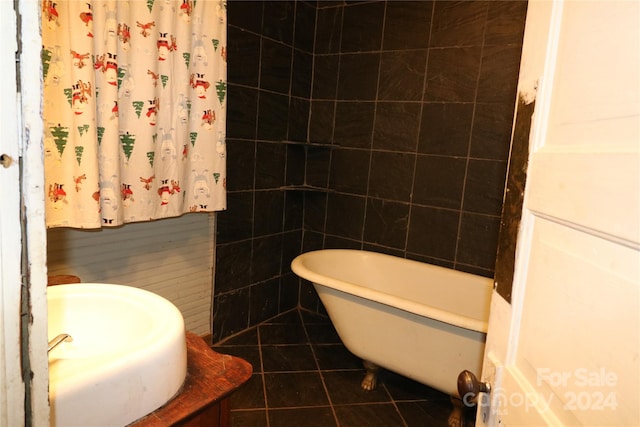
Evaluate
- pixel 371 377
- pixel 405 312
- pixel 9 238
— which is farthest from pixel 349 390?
pixel 9 238

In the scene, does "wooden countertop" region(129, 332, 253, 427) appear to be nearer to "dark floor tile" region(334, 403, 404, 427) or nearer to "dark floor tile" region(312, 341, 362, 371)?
"dark floor tile" region(334, 403, 404, 427)

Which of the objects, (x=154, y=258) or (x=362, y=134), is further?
(x=362, y=134)

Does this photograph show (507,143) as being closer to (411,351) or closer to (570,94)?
(411,351)

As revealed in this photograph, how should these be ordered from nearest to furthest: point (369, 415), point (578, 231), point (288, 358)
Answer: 1. point (578, 231)
2. point (369, 415)
3. point (288, 358)

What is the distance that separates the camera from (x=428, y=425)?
2.01m

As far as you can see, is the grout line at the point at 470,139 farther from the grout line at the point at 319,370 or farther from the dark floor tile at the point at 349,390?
the grout line at the point at 319,370

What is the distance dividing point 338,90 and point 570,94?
2.49 meters

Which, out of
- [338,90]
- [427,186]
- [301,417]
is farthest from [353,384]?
[338,90]

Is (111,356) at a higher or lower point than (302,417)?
higher

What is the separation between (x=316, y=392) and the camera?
222 cm

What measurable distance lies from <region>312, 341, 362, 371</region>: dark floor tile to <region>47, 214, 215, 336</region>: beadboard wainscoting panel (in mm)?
737

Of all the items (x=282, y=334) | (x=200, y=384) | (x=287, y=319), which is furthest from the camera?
(x=287, y=319)

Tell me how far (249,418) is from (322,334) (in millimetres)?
997

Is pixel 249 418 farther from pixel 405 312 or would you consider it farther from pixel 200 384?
pixel 200 384
